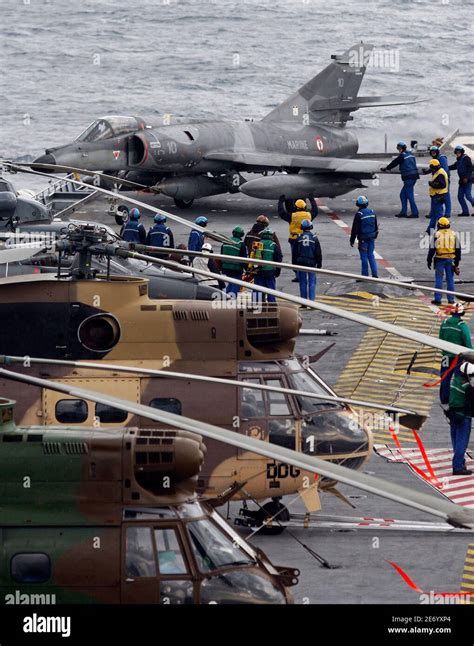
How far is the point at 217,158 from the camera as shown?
1560 inches

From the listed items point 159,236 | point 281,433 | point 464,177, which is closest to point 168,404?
point 281,433

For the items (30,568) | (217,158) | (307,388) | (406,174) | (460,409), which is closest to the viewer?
(30,568)

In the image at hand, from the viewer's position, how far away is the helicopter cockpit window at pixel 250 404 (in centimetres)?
1781

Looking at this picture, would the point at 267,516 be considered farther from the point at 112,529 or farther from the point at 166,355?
the point at 112,529

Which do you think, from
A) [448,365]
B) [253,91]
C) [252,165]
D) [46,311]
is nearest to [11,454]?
[46,311]

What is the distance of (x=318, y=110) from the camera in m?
44.2

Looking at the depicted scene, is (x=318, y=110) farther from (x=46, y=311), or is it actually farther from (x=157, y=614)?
(x=157, y=614)

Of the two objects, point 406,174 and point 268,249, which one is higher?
point 406,174

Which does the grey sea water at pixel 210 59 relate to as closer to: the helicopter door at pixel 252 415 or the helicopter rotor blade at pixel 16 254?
the helicopter door at pixel 252 415

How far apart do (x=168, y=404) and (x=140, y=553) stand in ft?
16.1

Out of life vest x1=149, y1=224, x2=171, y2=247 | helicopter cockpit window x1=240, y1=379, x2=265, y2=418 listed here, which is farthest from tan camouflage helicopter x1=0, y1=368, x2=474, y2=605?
life vest x1=149, y1=224, x2=171, y2=247

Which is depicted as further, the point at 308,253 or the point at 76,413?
the point at 308,253

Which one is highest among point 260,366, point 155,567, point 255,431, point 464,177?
point 464,177

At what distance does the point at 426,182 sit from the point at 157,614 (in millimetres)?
33810
